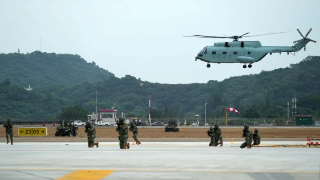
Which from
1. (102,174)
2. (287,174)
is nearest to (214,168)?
(287,174)

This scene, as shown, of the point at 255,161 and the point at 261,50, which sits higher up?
the point at 261,50

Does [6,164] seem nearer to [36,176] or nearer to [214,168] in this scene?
[36,176]

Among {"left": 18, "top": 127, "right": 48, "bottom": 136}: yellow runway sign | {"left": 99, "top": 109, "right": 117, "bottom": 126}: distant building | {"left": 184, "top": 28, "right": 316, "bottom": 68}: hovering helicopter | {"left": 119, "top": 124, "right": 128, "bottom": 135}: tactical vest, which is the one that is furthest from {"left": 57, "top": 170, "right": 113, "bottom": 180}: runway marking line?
{"left": 99, "top": 109, "right": 117, "bottom": 126}: distant building

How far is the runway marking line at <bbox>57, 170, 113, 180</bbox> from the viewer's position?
15295mm

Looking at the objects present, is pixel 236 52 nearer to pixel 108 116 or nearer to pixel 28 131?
pixel 28 131

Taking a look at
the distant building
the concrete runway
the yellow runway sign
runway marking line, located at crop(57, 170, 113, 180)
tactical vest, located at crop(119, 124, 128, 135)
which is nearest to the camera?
runway marking line, located at crop(57, 170, 113, 180)

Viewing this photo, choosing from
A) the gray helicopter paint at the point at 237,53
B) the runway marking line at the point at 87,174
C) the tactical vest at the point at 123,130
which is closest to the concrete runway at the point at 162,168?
the runway marking line at the point at 87,174

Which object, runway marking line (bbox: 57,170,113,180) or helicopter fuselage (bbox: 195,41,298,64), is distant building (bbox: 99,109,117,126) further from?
runway marking line (bbox: 57,170,113,180)

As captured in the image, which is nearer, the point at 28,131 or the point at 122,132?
the point at 122,132

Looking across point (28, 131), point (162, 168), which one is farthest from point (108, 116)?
point (162, 168)

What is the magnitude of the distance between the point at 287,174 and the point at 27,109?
181098 mm

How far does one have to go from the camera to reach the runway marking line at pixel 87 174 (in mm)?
15295

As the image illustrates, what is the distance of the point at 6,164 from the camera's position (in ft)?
61.8

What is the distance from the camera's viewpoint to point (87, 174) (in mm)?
16094
